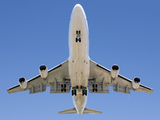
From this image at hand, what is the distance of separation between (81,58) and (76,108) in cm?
780

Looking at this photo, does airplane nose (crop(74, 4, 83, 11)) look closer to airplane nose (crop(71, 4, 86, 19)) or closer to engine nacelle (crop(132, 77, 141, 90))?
airplane nose (crop(71, 4, 86, 19))

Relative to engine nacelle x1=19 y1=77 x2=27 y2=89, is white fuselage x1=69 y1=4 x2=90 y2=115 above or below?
above

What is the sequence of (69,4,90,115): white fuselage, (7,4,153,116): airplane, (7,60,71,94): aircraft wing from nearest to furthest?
(69,4,90,115): white fuselage, (7,4,153,116): airplane, (7,60,71,94): aircraft wing

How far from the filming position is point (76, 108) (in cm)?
2569

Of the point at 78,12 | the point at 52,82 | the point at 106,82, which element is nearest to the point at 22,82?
the point at 52,82

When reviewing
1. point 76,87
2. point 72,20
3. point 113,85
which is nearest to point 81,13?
point 72,20

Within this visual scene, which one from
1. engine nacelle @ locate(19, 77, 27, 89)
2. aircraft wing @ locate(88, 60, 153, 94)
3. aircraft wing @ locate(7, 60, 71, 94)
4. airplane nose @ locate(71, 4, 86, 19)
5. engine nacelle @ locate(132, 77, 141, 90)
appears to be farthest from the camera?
aircraft wing @ locate(7, 60, 71, 94)

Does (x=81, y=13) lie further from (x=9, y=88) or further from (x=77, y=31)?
(x=9, y=88)

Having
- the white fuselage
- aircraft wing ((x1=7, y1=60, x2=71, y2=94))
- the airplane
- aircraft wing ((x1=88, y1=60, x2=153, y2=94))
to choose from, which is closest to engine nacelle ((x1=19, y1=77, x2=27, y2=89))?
the airplane

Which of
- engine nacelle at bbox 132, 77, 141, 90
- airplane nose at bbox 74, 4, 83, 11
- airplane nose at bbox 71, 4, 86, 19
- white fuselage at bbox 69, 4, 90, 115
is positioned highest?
airplane nose at bbox 74, 4, 83, 11

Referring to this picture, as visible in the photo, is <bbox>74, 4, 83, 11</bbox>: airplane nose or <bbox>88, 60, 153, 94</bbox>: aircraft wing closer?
<bbox>74, 4, 83, 11</bbox>: airplane nose

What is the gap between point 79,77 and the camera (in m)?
22.0

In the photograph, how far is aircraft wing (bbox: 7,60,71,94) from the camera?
25703mm

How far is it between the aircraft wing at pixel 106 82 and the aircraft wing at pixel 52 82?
2.94 metres
